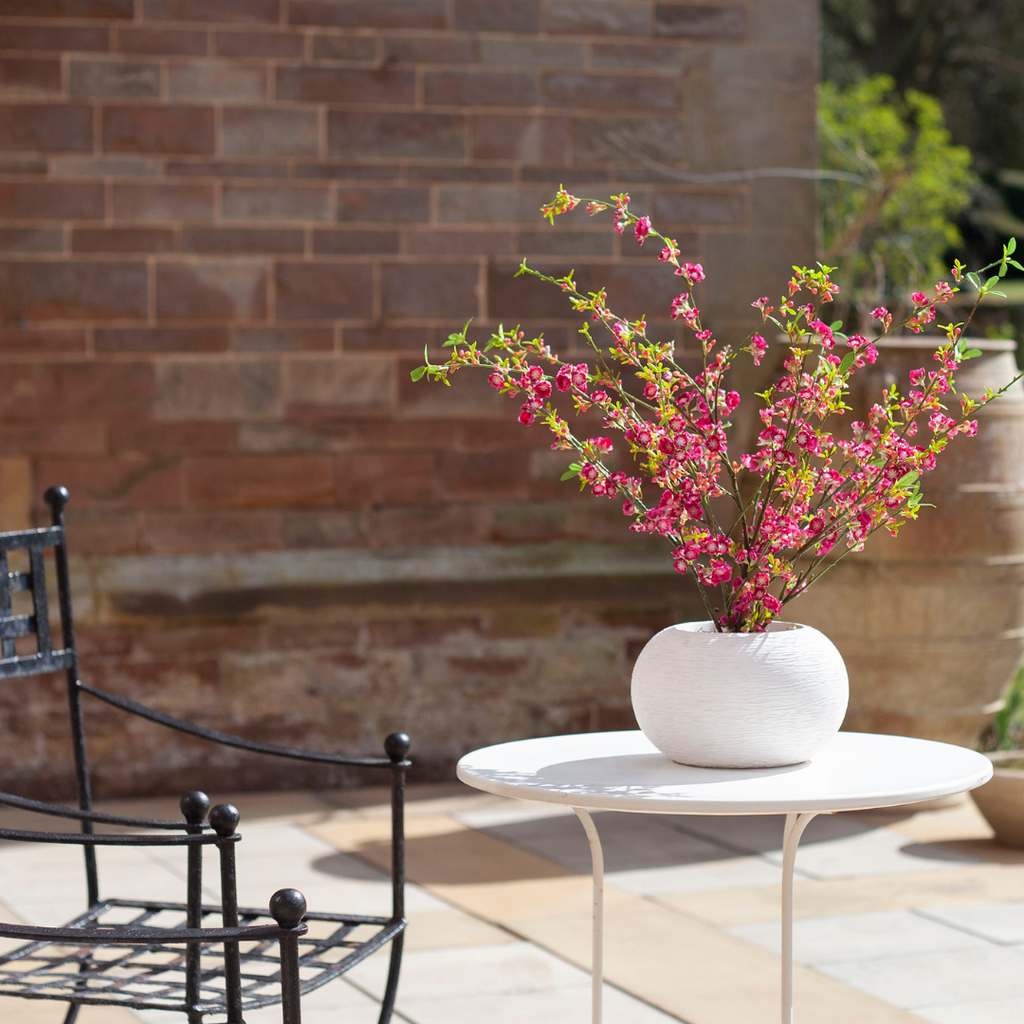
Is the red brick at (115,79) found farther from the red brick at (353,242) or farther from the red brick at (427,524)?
the red brick at (427,524)

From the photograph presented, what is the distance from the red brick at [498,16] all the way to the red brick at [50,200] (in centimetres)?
121

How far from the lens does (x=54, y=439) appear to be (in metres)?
4.68

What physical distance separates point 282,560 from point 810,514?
2958 millimetres

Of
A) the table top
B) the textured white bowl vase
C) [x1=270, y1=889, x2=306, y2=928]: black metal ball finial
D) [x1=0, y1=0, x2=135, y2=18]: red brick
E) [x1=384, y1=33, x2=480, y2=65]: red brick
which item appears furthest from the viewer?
[x1=384, y1=33, x2=480, y2=65]: red brick

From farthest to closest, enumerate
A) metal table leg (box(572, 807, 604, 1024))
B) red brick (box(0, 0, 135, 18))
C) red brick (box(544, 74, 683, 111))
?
red brick (box(544, 74, 683, 111)), red brick (box(0, 0, 135, 18)), metal table leg (box(572, 807, 604, 1024))

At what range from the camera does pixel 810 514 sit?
2.08 metres

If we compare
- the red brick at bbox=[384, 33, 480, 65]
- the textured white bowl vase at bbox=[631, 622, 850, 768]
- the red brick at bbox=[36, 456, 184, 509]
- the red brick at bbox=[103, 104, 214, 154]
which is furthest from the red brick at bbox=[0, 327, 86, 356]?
the textured white bowl vase at bbox=[631, 622, 850, 768]

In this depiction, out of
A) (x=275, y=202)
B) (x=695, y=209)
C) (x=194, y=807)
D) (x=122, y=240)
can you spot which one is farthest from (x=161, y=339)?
(x=194, y=807)

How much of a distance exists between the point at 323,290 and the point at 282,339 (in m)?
0.19

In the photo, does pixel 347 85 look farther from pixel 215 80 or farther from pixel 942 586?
pixel 942 586

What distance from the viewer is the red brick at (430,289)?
15.9 feet

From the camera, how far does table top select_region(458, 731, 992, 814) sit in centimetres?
195

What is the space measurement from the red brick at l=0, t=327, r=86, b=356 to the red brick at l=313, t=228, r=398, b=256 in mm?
754

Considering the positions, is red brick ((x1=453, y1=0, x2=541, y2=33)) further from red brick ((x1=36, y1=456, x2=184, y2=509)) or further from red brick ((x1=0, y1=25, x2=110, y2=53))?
red brick ((x1=36, y1=456, x2=184, y2=509))
